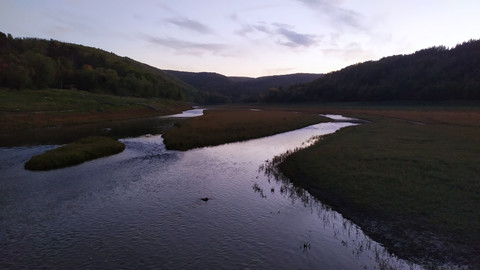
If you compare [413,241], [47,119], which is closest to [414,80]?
[47,119]

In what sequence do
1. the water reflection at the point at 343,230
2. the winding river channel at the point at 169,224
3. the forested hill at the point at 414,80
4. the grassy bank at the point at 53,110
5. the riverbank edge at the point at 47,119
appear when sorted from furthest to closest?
the forested hill at the point at 414,80 → the grassy bank at the point at 53,110 → the riverbank edge at the point at 47,119 → the winding river channel at the point at 169,224 → the water reflection at the point at 343,230

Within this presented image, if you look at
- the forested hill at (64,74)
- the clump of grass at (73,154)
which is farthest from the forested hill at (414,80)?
the clump of grass at (73,154)

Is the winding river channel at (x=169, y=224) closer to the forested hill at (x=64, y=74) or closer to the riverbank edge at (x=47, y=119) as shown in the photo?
the riverbank edge at (x=47, y=119)

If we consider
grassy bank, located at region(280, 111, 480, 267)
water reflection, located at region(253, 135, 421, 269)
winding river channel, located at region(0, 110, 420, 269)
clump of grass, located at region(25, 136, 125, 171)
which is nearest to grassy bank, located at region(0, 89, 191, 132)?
clump of grass, located at region(25, 136, 125, 171)

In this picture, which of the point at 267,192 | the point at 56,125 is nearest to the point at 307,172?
the point at 267,192

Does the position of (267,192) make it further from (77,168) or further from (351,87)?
(351,87)

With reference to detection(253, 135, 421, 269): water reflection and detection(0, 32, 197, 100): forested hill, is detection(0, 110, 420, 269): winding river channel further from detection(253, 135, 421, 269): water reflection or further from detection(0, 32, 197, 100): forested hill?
detection(0, 32, 197, 100): forested hill
